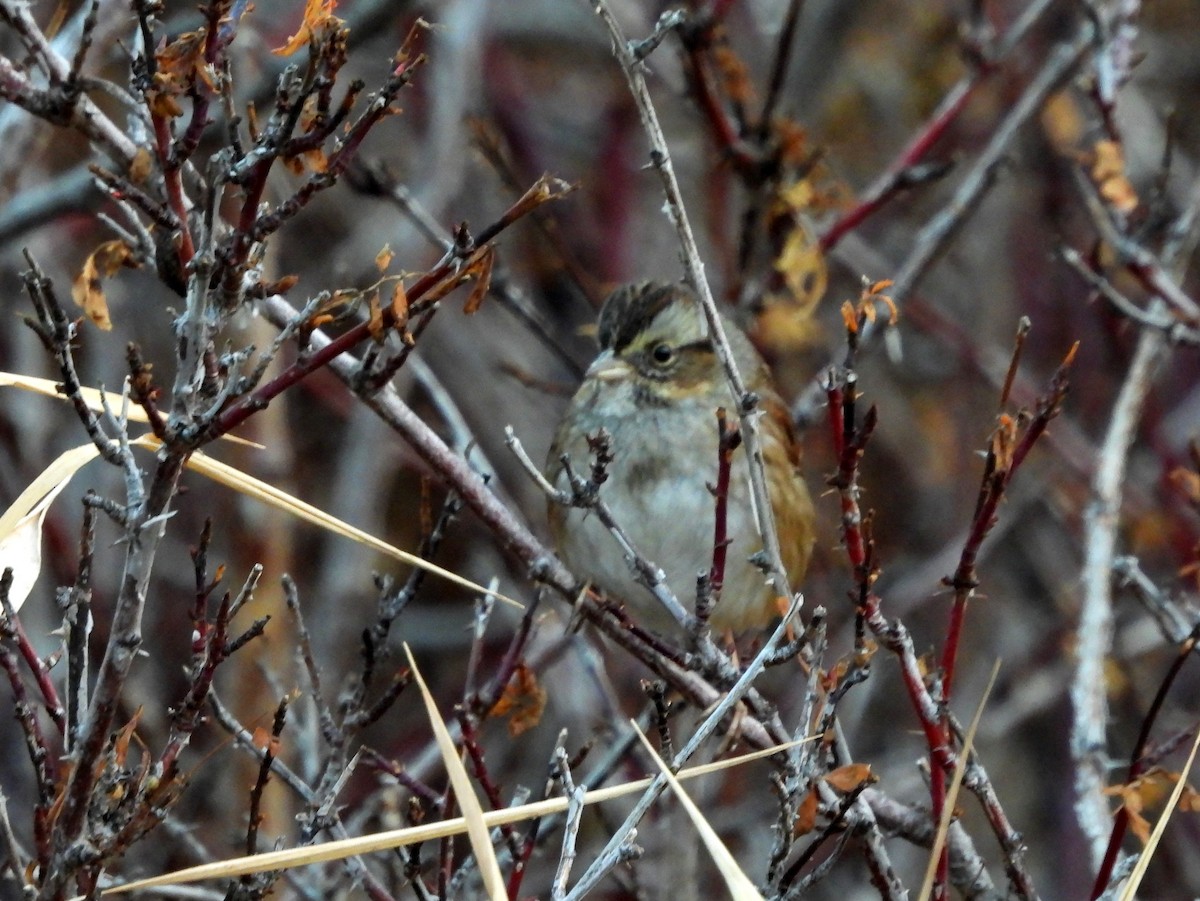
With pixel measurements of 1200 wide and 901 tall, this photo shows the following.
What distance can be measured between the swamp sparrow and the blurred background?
0.35 meters

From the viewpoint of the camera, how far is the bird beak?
11.0ft

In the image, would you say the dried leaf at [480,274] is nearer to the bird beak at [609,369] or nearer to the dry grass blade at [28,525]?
the dry grass blade at [28,525]

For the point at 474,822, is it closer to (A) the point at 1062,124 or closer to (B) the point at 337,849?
(B) the point at 337,849

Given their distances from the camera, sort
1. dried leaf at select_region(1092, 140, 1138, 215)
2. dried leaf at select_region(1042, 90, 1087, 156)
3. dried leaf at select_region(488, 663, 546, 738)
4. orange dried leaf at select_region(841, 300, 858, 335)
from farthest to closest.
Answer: dried leaf at select_region(1042, 90, 1087, 156) → dried leaf at select_region(1092, 140, 1138, 215) → dried leaf at select_region(488, 663, 546, 738) → orange dried leaf at select_region(841, 300, 858, 335)

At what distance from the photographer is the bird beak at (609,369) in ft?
11.0

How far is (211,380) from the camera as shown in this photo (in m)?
1.66

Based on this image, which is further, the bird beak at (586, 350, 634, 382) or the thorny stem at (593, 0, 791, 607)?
the bird beak at (586, 350, 634, 382)

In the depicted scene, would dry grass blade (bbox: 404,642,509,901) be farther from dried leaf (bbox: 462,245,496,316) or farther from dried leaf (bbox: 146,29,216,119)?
dried leaf (bbox: 146,29,216,119)

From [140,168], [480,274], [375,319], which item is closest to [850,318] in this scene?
[480,274]

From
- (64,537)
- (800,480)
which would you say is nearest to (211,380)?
(800,480)

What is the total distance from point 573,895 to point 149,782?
477 mm

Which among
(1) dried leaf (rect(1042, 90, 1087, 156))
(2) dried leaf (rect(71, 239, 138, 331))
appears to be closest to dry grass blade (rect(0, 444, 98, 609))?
(2) dried leaf (rect(71, 239, 138, 331))

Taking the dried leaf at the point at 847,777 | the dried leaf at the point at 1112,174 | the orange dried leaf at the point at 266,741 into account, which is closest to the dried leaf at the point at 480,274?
the orange dried leaf at the point at 266,741

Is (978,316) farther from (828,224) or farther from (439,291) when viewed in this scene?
(439,291)
